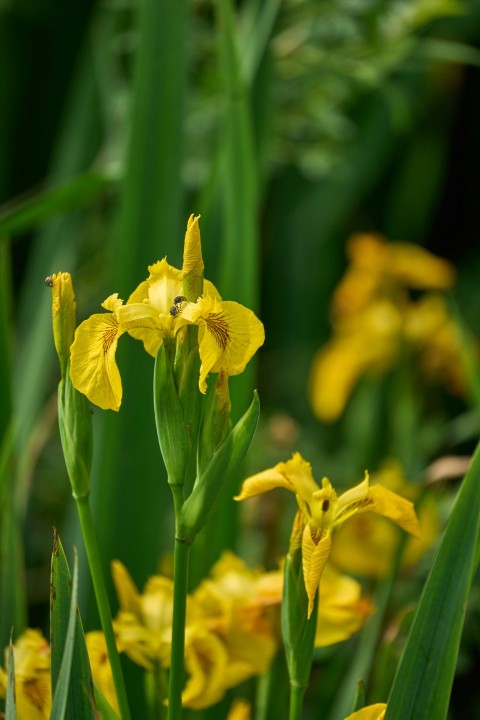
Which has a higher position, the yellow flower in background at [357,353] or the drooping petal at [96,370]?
the drooping petal at [96,370]

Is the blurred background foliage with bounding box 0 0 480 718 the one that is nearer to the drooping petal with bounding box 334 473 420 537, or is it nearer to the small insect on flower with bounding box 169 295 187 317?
the drooping petal with bounding box 334 473 420 537

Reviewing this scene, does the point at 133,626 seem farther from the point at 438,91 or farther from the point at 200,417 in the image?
the point at 438,91

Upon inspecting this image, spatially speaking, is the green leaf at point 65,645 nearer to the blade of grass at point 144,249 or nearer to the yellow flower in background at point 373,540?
the blade of grass at point 144,249

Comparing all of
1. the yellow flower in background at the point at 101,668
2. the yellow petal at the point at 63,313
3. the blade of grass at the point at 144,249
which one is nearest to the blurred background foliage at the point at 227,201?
the blade of grass at the point at 144,249

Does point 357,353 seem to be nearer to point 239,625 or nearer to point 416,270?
point 416,270

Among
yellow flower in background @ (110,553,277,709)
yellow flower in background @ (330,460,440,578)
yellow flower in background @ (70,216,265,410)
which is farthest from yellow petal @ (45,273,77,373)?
yellow flower in background @ (330,460,440,578)

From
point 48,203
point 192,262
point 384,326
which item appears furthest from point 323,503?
point 384,326
